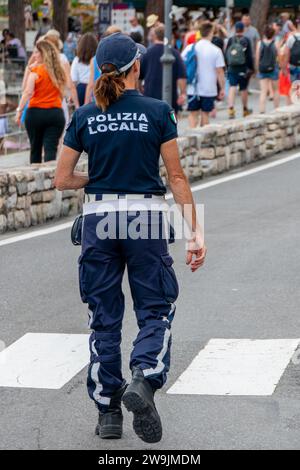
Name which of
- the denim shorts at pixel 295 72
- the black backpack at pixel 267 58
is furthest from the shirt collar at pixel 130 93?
the denim shorts at pixel 295 72

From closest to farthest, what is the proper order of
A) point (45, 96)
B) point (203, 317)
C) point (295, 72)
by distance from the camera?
1. point (203, 317)
2. point (45, 96)
3. point (295, 72)

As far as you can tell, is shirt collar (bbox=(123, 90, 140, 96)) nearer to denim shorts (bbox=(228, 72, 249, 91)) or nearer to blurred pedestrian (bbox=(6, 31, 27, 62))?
denim shorts (bbox=(228, 72, 249, 91))

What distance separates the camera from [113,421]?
5941 mm

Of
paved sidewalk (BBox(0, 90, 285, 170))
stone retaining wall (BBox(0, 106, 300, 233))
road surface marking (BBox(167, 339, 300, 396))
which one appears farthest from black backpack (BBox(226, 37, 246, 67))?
road surface marking (BBox(167, 339, 300, 396))

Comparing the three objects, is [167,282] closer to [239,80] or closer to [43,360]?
[43,360]

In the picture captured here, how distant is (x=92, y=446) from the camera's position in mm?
5828

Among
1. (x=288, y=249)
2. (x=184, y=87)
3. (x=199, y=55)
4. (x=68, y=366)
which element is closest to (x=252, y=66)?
(x=199, y=55)

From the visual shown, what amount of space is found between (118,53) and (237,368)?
213 cm

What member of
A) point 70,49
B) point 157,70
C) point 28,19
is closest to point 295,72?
point 157,70

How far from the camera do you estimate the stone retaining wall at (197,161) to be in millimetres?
12609

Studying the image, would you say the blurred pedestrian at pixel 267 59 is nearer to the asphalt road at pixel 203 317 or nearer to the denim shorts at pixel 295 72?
the denim shorts at pixel 295 72

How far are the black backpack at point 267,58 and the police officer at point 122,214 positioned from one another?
1839cm

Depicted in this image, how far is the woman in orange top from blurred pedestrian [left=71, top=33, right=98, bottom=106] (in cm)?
301

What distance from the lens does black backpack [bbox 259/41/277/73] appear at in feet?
79.0
